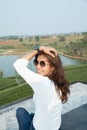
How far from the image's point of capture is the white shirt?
140cm

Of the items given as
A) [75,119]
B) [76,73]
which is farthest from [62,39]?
[75,119]

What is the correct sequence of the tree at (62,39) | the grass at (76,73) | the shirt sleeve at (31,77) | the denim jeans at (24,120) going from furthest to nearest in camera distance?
the tree at (62,39), the grass at (76,73), the denim jeans at (24,120), the shirt sleeve at (31,77)

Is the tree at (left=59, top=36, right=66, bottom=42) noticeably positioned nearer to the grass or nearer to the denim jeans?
the grass

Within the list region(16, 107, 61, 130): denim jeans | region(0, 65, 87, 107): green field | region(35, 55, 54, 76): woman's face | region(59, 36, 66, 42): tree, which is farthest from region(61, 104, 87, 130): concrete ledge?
region(59, 36, 66, 42): tree

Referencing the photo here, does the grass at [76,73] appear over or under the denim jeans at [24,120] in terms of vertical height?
under

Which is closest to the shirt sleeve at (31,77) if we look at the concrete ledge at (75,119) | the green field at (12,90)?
the concrete ledge at (75,119)

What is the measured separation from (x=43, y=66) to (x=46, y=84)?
0.12 metres

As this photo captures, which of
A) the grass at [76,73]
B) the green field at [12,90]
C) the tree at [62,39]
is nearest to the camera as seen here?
the green field at [12,90]

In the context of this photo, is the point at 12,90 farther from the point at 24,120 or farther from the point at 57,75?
the point at 57,75

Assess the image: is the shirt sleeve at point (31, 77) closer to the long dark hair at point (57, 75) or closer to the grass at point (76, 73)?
the long dark hair at point (57, 75)

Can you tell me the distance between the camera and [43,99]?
142cm

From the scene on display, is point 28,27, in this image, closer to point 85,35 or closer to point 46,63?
point 85,35

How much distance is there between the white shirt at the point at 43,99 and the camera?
140cm

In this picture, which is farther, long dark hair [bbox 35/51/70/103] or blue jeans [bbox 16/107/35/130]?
blue jeans [bbox 16/107/35/130]
